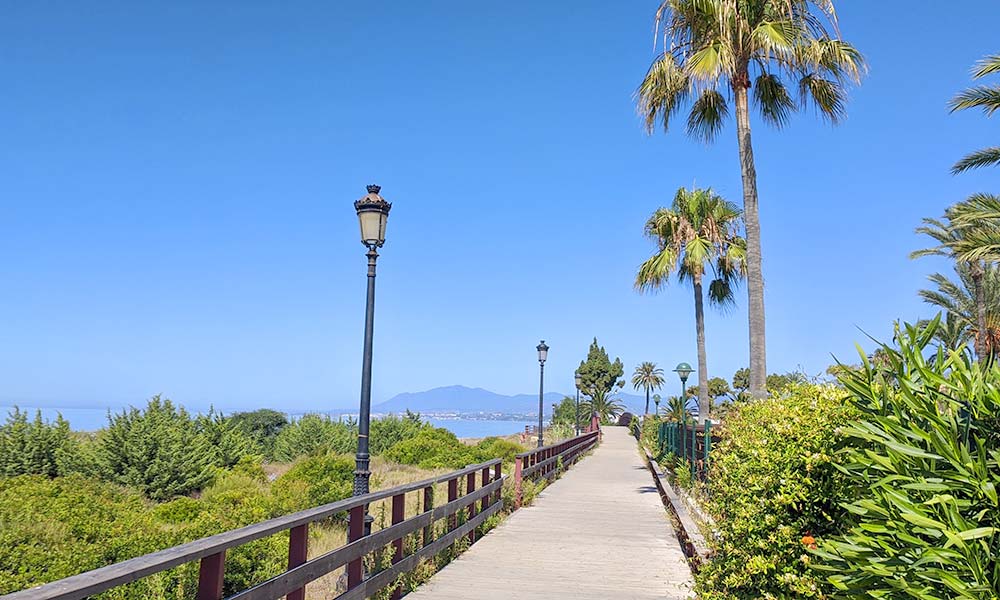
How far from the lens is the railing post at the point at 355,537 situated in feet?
20.9

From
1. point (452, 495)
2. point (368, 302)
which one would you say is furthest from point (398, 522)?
point (368, 302)

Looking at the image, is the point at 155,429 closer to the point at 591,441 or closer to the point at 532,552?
the point at 532,552

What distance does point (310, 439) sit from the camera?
29.2m

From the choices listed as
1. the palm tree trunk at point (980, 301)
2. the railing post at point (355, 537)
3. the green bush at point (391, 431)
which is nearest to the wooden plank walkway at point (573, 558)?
the railing post at point (355, 537)

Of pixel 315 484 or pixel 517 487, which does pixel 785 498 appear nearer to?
pixel 517 487

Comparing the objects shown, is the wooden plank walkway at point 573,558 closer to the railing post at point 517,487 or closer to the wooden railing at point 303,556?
the railing post at point 517,487

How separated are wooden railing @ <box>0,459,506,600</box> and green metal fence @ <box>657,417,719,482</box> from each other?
4.94 m

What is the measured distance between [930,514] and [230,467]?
20.2 m

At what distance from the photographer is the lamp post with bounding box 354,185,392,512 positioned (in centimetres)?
934

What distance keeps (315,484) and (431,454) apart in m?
10.6

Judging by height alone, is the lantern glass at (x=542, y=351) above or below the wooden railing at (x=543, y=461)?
above

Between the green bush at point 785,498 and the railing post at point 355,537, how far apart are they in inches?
116

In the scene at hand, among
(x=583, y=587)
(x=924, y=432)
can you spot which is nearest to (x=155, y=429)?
(x=583, y=587)

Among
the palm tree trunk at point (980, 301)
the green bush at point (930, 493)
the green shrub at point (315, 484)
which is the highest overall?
the palm tree trunk at point (980, 301)
